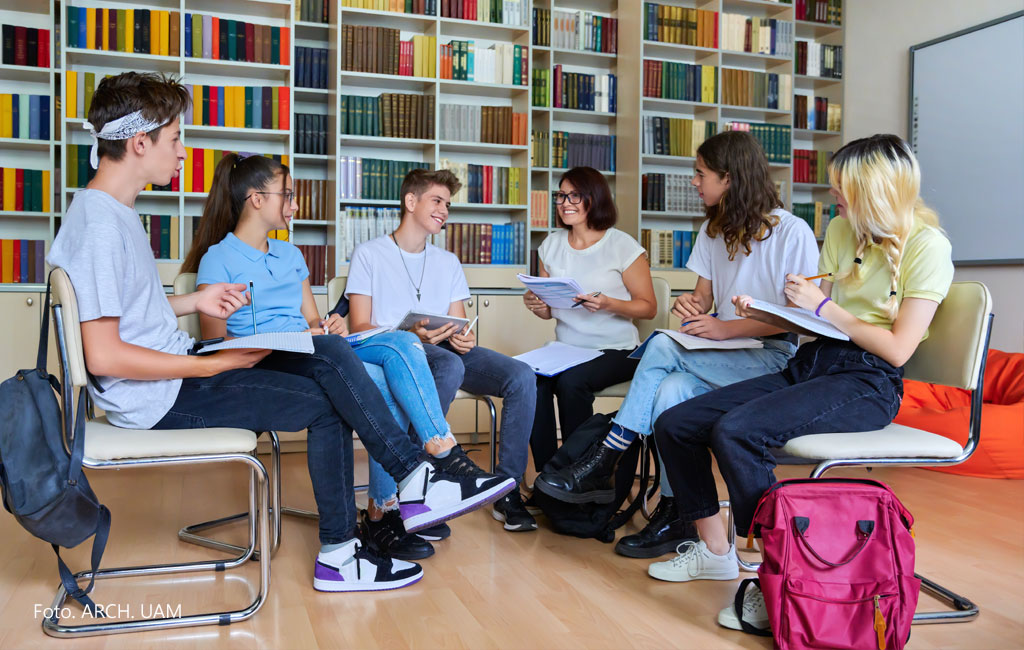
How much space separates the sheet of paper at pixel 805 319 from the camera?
177cm

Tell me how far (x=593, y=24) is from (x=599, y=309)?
2.62 metres

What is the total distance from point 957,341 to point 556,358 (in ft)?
4.03

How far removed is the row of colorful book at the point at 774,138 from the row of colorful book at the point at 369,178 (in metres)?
2.03

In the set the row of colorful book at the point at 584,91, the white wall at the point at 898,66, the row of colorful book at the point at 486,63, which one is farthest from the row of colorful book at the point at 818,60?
the row of colorful book at the point at 486,63

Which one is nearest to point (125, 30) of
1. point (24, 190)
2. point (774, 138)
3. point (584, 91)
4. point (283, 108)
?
point (283, 108)

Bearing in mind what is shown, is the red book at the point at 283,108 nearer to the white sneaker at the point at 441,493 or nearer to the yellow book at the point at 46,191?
the yellow book at the point at 46,191

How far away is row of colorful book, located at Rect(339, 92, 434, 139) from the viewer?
4234mm

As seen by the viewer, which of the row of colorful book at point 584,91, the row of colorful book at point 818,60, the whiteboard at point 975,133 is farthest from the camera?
the row of colorful book at point 818,60

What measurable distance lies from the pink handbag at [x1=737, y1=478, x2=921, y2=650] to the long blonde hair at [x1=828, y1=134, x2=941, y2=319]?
0.49 metres

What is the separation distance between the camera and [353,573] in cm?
199

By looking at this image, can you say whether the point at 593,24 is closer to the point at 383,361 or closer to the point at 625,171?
the point at 625,171

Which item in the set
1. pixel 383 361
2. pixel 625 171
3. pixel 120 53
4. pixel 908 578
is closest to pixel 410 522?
pixel 383 361

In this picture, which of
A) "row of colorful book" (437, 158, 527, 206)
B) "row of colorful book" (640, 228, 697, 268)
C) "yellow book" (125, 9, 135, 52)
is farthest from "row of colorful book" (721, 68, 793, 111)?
"yellow book" (125, 9, 135, 52)

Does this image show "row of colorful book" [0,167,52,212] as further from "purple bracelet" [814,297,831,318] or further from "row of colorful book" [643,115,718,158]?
"purple bracelet" [814,297,831,318]
